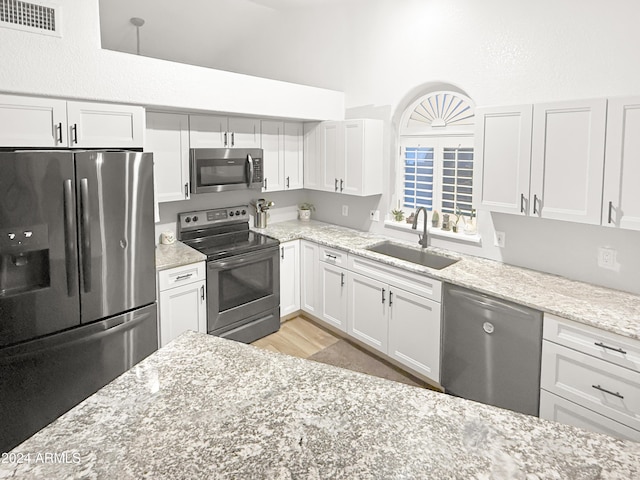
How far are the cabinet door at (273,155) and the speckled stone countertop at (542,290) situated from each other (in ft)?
3.17

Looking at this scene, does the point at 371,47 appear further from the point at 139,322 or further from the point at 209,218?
the point at 139,322

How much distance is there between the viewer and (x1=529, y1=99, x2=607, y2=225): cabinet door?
2.34m

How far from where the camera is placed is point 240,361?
59.3 inches

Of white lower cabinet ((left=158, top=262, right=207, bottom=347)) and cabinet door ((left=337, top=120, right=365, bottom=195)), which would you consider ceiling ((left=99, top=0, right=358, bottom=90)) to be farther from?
white lower cabinet ((left=158, top=262, right=207, bottom=347))

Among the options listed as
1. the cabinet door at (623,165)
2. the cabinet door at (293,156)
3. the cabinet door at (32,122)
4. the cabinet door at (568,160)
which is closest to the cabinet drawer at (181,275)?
the cabinet door at (32,122)

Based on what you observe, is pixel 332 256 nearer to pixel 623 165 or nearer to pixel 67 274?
pixel 67 274

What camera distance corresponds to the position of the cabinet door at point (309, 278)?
4043mm

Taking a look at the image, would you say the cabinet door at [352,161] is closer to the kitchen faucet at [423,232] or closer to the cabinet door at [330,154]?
the cabinet door at [330,154]

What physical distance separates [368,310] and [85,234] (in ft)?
7.13

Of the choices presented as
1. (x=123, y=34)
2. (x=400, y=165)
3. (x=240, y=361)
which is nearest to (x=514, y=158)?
(x=400, y=165)

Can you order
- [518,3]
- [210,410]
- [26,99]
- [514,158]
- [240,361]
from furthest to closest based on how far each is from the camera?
A: [518,3] < [514,158] < [26,99] < [240,361] < [210,410]

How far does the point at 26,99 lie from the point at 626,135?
129 inches

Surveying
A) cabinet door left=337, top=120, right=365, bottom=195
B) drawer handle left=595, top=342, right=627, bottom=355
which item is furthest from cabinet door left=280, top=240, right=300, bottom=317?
drawer handle left=595, top=342, right=627, bottom=355

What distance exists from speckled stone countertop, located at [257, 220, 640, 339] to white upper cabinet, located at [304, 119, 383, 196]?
597 mm
